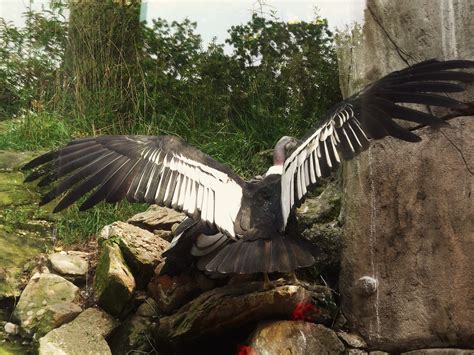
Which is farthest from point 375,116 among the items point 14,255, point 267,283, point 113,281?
point 14,255

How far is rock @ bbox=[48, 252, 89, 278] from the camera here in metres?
3.90

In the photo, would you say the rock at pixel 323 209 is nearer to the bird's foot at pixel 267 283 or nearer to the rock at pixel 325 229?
the rock at pixel 325 229

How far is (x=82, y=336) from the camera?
135 inches

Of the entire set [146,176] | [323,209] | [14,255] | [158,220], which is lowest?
[14,255]

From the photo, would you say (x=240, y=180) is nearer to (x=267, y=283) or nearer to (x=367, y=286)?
(x=267, y=283)

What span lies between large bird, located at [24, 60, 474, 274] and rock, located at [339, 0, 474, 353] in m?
0.26

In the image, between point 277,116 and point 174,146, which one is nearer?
point 174,146

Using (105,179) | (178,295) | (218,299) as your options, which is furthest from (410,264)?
(105,179)

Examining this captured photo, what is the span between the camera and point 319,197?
3.89 metres

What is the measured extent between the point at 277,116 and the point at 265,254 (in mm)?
1464

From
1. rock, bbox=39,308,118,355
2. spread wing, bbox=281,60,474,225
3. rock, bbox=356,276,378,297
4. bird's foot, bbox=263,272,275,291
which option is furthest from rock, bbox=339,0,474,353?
rock, bbox=39,308,118,355

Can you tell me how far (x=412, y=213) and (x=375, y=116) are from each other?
0.50 metres

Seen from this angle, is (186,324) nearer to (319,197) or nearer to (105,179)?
(105,179)

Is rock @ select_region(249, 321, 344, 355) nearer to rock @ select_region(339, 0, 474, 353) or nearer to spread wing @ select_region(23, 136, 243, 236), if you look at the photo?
rock @ select_region(339, 0, 474, 353)
